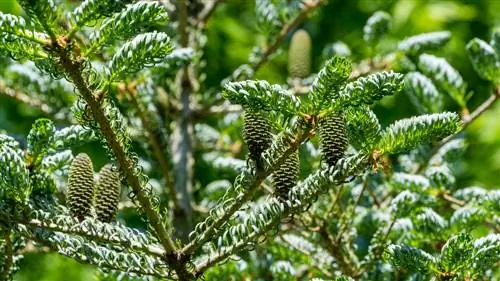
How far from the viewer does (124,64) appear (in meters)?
0.72

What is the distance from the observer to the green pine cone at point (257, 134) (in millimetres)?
787

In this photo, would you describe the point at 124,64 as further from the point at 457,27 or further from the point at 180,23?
the point at 457,27

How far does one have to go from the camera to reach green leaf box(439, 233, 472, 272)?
31.1 inches

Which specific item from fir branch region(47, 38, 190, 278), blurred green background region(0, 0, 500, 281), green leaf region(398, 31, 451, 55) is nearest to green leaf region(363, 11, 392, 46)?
green leaf region(398, 31, 451, 55)

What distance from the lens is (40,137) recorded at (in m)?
0.94

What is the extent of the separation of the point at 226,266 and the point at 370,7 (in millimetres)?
2474

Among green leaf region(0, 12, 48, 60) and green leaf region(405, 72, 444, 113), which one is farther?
green leaf region(405, 72, 444, 113)

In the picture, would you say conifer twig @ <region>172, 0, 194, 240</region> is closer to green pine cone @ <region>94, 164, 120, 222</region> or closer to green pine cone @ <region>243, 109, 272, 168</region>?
green pine cone @ <region>94, 164, 120, 222</region>

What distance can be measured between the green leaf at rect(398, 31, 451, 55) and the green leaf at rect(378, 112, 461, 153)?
3.09 feet

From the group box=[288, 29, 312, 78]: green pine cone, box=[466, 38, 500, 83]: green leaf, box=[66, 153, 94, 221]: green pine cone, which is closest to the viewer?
box=[66, 153, 94, 221]: green pine cone

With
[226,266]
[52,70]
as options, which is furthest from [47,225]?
[226,266]

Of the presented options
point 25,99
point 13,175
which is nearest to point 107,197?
point 13,175

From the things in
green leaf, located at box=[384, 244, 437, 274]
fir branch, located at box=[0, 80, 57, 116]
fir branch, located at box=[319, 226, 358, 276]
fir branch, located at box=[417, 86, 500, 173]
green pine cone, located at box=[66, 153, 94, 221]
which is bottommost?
green leaf, located at box=[384, 244, 437, 274]

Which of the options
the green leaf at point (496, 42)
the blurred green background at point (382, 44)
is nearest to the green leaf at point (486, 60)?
the green leaf at point (496, 42)
